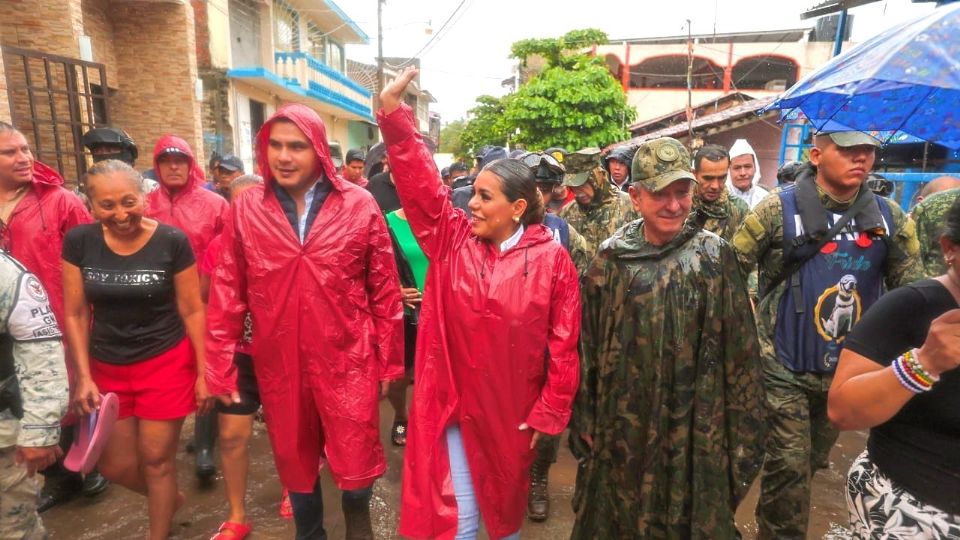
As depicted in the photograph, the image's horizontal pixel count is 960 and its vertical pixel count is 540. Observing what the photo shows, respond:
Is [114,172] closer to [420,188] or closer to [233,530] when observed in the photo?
[420,188]

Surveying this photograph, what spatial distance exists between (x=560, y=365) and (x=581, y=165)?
8.44ft

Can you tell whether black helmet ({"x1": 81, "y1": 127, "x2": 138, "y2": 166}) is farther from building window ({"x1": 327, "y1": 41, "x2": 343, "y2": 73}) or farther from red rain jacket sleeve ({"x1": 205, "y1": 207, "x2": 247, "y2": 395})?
building window ({"x1": 327, "y1": 41, "x2": 343, "y2": 73})

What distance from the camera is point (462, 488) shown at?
2.32 m

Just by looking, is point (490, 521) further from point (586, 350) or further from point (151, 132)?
point (151, 132)

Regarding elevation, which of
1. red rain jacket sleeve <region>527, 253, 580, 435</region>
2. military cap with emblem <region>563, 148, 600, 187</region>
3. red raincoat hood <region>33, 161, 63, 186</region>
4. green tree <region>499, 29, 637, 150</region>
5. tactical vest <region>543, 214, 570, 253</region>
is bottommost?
red rain jacket sleeve <region>527, 253, 580, 435</region>

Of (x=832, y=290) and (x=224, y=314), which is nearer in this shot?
(x=224, y=314)

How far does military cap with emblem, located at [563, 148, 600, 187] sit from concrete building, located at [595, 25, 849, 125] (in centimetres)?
2167

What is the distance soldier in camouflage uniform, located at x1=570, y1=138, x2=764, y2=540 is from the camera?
2.11 meters

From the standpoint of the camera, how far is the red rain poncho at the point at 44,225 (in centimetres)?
312

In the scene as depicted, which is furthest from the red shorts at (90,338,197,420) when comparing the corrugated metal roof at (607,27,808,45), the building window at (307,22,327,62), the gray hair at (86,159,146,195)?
the corrugated metal roof at (607,27,808,45)

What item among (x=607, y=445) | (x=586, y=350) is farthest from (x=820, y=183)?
(x=607, y=445)

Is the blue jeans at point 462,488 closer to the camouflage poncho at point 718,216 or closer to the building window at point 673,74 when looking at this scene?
the camouflage poncho at point 718,216

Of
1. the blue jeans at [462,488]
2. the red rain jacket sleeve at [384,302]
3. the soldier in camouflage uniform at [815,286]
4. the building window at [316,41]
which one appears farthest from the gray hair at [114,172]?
the building window at [316,41]

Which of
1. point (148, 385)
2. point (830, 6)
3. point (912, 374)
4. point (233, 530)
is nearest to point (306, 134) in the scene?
point (148, 385)
